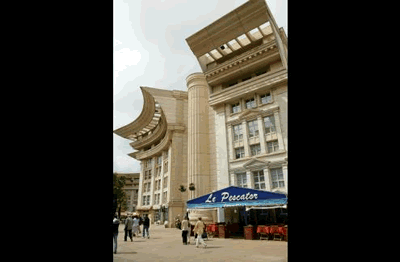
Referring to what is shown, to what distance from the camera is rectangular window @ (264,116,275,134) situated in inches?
1107

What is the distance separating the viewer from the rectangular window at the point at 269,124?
28108 mm

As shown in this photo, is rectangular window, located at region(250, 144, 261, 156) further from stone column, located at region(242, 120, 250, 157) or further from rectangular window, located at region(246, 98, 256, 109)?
rectangular window, located at region(246, 98, 256, 109)

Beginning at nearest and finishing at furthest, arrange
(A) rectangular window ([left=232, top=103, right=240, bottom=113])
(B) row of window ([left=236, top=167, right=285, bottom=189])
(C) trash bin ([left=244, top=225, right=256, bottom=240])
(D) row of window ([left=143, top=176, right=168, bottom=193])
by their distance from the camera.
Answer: (C) trash bin ([left=244, top=225, right=256, bottom=240])
(B) row of window ([left=236, top=167, right=285, bottom=189])
(A) rectangular window ([left=232, top=103, right=240, bottom=113])
(D) row of window ([left=143, top=176, right=168, bottom=193])

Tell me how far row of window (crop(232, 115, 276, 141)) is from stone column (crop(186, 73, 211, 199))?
5.31m

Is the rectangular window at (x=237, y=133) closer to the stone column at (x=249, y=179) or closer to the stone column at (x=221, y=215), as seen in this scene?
the stone column at (x=249, y=179)

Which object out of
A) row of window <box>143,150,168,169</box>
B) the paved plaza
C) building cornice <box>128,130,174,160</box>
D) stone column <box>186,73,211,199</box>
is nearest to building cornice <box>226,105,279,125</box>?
stone column <box>186,73,211,199</box>

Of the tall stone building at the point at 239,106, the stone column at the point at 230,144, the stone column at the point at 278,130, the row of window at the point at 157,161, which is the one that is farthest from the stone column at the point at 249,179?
the row of window at the point at 157,161

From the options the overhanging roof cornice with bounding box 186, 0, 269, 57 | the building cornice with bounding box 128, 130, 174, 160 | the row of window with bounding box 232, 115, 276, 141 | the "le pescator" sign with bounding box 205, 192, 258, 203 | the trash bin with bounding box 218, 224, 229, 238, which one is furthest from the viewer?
the building cornice with bounding box 128, 130, 174, 160

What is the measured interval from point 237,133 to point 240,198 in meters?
15.1

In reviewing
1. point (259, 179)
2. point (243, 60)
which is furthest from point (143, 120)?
point (259, 179)

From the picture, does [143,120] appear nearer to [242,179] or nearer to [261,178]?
[242,179]
